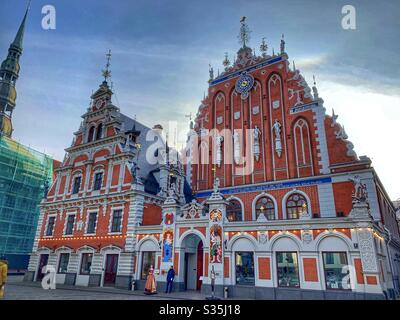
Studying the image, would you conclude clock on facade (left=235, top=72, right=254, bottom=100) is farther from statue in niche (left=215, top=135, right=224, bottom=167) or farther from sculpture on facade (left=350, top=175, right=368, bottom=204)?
sculpture on facade (left=350, top=175, right=368, bottom=204)

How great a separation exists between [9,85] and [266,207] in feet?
176

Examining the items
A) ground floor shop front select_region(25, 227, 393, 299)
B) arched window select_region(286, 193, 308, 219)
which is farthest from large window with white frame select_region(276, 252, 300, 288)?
arched window select_region(286, 193, 308, 219)

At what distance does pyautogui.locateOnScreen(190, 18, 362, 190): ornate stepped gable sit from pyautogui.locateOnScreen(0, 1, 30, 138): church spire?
42.1 meters

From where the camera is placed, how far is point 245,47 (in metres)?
27.9

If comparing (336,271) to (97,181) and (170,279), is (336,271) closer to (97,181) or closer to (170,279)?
(170,279)

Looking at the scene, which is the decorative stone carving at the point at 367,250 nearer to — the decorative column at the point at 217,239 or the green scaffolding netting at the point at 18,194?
the decorative column at the point at 217,239

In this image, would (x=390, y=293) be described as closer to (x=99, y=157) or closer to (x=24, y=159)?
(x=99, y=157)

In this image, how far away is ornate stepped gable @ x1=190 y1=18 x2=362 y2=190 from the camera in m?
20.8

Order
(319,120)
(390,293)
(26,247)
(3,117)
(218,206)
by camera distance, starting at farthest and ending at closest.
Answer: (3,117), (26,247), (319,120), (218,206), (390,293)

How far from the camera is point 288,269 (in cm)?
1605

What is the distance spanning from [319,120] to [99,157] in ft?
63.6

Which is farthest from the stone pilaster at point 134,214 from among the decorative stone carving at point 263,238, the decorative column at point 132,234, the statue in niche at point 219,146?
the decorative stone carving at point 263,238

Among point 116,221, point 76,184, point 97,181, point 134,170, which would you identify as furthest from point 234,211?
point 76,184
